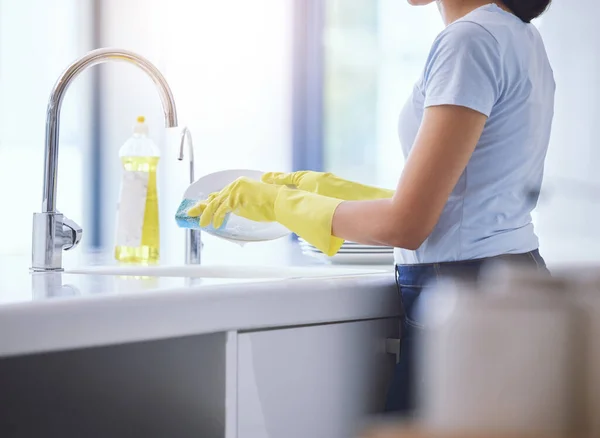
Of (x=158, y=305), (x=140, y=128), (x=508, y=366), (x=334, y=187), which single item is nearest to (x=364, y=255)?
(x=334, y=187)

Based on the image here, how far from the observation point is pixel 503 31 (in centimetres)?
105

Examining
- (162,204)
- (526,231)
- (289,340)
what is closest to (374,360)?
(289,340)

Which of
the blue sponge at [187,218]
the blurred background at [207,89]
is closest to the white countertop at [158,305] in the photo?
the blue sponge at [187,218]

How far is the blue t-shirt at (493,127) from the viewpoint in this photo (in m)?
1.03

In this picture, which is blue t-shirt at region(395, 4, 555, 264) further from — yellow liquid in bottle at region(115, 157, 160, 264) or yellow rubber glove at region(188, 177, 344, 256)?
yellow liquid in bottle at region(115, 157, 160, 264)

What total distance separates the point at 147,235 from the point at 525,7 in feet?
2.89

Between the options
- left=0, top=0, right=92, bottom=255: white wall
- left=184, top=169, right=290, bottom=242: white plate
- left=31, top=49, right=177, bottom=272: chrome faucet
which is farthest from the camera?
left=0, top=0, right=92, bottom=255: white wall

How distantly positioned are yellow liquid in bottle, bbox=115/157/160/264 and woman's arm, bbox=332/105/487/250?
2.26 feet

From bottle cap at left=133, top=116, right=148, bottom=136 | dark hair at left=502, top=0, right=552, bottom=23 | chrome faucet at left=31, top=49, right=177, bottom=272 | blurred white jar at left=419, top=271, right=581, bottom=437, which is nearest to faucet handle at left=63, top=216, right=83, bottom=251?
chrome faucet at left=31, top=49, right=177, bottom=272

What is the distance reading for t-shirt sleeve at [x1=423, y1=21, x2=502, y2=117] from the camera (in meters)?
1.01

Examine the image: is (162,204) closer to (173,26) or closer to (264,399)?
(173,26)

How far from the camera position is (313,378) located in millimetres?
1131

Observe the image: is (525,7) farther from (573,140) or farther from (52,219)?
(573,140)

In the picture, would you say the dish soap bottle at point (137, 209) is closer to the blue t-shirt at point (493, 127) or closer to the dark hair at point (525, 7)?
the blue t-shirt at point (493, 127)
